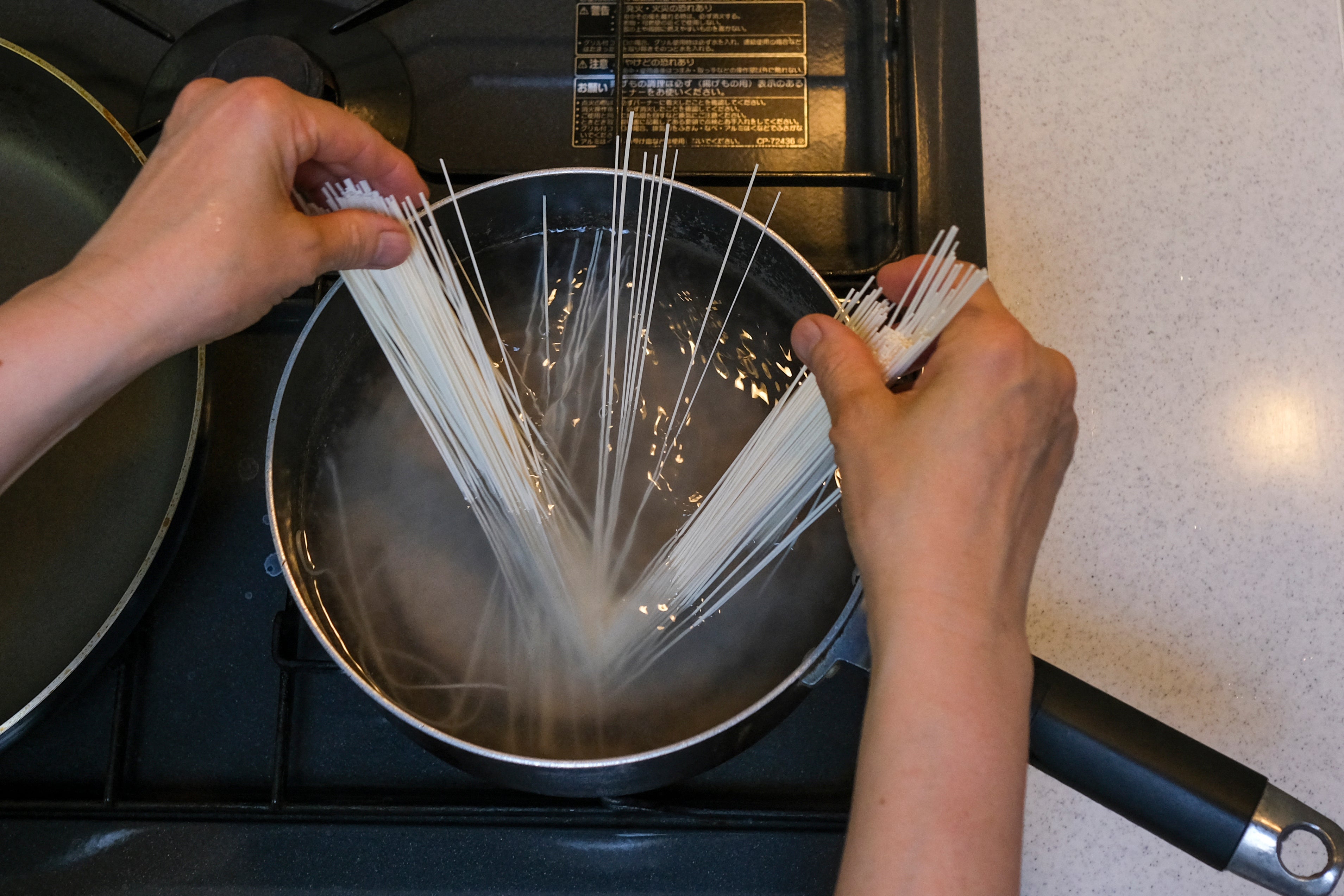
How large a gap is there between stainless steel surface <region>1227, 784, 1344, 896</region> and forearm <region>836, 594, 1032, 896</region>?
19cm

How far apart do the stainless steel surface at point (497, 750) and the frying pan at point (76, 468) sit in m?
0.09

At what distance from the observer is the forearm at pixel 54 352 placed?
0.58m

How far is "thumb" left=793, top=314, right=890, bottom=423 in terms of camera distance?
0.61 m

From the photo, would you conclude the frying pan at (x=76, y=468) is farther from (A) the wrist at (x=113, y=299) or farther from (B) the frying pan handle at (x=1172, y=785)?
(B) the frying pan handle at (x=1172, y=785)

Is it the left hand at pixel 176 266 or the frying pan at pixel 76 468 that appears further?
the frying pan at pixel 76 468

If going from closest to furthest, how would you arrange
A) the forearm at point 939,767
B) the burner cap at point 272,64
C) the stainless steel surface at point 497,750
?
the forearm at point 939,767, the stainless steel surface at point 497,750, the burner cap at point 272,64

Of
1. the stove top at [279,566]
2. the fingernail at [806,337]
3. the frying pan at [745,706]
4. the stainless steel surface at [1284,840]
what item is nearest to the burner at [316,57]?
the stove top at [279,566]

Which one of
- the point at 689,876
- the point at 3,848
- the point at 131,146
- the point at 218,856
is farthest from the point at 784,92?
the point at 3,848

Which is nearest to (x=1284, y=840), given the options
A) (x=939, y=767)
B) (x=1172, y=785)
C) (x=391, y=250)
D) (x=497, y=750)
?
(x=1172, y=785)

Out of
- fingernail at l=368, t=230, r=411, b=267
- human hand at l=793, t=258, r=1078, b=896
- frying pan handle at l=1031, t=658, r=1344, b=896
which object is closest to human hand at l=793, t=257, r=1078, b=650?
human hand at l=793, t=258, r=1078, b=896

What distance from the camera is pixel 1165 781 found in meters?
0.62

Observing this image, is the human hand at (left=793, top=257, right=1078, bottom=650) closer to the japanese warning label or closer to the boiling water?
the boiling water

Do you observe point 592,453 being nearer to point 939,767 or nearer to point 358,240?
point 358,240

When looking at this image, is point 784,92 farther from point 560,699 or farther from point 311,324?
point 560,699
